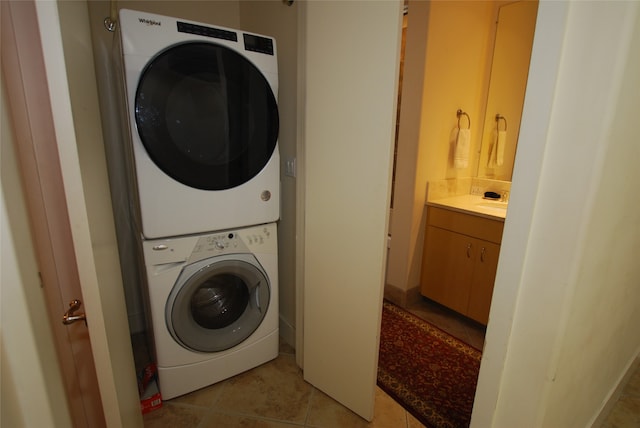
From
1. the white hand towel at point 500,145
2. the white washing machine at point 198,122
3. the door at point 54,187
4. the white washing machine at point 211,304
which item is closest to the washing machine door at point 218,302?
the white washing machine at point 211,304

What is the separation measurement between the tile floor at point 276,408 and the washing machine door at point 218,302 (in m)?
0.26

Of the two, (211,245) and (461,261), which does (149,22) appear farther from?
(461,261)

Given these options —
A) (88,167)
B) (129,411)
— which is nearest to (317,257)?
(129,411)

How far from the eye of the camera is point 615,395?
153 centimetres

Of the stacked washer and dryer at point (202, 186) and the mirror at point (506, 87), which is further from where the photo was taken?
the mirror at point (506, 87)

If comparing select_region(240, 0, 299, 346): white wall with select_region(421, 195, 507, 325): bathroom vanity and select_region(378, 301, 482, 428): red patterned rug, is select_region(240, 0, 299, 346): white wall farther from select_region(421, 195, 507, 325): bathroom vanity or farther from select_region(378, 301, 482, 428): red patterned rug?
select_region(421, 195, 507, 325): bathroom vanity

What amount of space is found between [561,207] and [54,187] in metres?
1.12

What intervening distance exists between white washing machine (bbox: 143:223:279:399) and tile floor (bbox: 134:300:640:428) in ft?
0.23

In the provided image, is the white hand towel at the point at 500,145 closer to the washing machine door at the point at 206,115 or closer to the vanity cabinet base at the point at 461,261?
the vanity cabinet base at the point at 461,261

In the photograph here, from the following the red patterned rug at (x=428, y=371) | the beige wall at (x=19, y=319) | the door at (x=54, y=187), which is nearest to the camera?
the beige wall at (x=19, y=319)

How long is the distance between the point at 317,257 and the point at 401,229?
A: 1106 mm

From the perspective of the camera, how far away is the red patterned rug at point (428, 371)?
1509 mm

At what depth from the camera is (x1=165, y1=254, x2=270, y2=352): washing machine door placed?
1.43 m

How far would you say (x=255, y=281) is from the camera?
1.62 m
